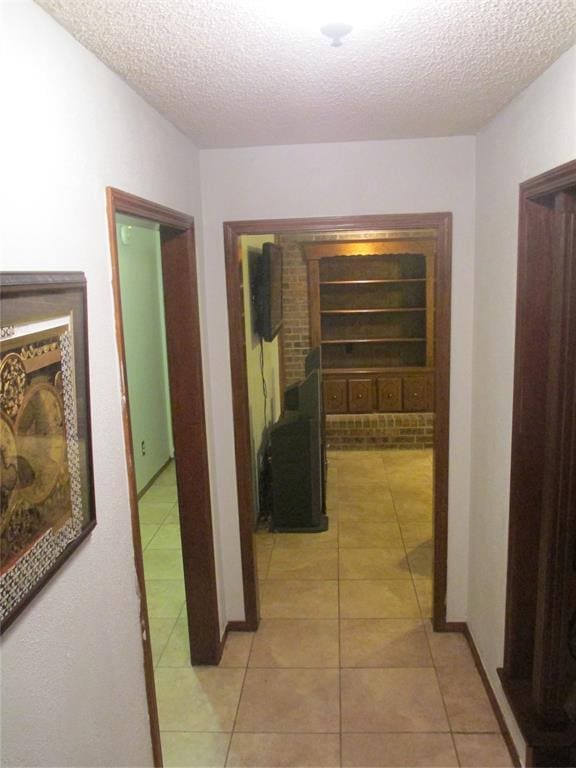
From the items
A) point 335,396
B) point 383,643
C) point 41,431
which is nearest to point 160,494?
point 335,396

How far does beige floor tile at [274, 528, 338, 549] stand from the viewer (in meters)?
4.00

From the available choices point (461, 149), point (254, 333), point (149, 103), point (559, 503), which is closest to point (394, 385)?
point (254, 333)

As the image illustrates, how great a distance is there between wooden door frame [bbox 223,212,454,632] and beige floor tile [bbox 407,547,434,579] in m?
0.53

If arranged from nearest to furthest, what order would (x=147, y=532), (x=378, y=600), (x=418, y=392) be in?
1. (x=378, y=600)
2. (x=147, y=532)
3. (x=418, y=392)

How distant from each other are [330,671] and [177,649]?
0.77 m

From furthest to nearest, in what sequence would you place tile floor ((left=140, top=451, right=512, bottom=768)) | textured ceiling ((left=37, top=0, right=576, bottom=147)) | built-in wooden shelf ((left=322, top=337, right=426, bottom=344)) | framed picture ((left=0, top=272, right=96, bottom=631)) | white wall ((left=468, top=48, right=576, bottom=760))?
built-in wooden shelf ((left=322, top=337, right=426, bottom=344))
tile floor ((left=140, top=451, right=512, bottom=768))
white wall ((left=468, top=48, right=576, bottom=760))
textured ceiling ((left=37, top=0, right=576, bottom=147))
framed picture ((left=0, top=272, right=96, bottom=631))

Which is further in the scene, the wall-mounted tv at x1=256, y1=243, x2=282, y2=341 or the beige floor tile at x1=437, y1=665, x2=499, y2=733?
the wall-mounted tv at x1=256, y1=243, x2=282, y2=341

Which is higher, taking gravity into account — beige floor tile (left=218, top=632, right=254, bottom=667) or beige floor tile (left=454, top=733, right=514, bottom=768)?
beige floor tile (left=218, top=632, right=254, bottom=667)

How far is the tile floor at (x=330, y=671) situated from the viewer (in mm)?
2324

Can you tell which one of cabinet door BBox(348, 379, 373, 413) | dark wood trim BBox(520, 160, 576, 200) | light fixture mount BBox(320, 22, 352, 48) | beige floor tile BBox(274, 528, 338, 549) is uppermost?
light fixture mount BBox(320, 22, 352, 48)

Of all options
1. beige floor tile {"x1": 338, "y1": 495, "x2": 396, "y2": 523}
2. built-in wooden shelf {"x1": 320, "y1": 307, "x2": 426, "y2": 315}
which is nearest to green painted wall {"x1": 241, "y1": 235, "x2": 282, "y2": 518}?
beige floor tile {"x1": 338, "y1": 495, "x2": 396, "y2": 523}

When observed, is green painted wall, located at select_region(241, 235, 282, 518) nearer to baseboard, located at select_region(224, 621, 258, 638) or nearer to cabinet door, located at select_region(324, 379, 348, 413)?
cabinet door, located at select_region(324, 379, 348, 413)

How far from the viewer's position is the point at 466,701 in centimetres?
254

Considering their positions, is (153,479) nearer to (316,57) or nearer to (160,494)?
(160,494)
